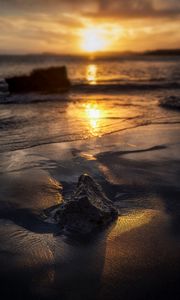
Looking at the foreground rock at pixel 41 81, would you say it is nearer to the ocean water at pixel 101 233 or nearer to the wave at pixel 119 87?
the wave at pixel 119 87

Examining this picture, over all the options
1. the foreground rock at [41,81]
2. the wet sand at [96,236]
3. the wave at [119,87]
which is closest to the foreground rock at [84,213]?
the wet sand at [96,236]

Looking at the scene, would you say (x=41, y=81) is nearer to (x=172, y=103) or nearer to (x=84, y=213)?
(x=172, y=103)

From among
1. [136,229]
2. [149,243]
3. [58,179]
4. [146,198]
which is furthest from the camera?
[58,179]

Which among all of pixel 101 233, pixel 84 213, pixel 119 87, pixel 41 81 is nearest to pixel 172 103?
pixel 84 213

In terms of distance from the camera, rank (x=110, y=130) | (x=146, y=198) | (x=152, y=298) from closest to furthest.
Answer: (x=152, y=298) → (x=146, y=198) → (x=110, y=130)

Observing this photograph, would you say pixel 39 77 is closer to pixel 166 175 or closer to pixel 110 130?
pixel 110 130

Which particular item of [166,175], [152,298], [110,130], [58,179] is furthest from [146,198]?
[110,130]
